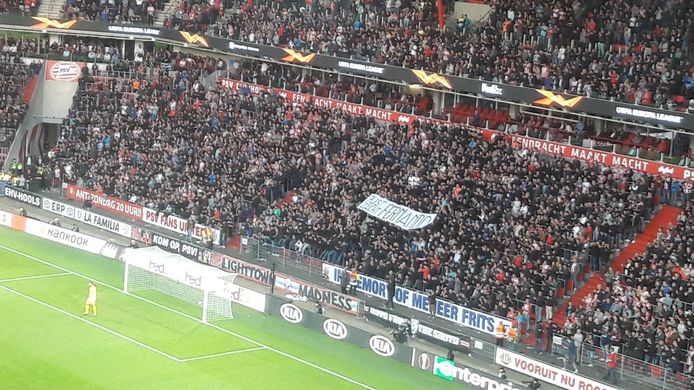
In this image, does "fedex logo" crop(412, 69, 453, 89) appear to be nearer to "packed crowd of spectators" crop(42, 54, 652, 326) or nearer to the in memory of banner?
"packed crowd of spectators" crop(42, 54, 652, 326)

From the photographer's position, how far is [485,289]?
1471 inches

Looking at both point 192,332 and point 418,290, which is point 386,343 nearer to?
point 418,290

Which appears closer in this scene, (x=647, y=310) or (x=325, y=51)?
(x=647, y=310)

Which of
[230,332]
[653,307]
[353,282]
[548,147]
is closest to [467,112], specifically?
[548,147]

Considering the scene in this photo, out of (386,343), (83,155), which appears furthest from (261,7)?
(386,343)

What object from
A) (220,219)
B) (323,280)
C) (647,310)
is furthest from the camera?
(220,219)

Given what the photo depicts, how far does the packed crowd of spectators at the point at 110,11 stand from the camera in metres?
62.6

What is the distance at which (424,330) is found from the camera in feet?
121

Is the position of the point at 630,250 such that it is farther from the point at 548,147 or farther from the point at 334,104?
the point at 334,104

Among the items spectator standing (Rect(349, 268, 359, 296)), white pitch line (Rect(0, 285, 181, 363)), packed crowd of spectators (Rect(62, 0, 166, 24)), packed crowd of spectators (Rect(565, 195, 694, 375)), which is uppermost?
packed crowd of spectators (Rect(62, 0, 166, 24))

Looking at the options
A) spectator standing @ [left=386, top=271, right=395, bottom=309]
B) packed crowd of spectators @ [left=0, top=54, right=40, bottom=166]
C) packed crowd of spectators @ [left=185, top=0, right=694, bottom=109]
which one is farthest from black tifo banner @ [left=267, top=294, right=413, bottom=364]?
packed crowd of spectators @ [left=0, top=54, right=40, bottom=166]

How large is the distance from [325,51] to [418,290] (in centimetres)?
1763

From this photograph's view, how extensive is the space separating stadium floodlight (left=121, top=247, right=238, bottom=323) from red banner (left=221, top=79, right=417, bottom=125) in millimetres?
13404

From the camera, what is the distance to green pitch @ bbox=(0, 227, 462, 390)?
3303cm
